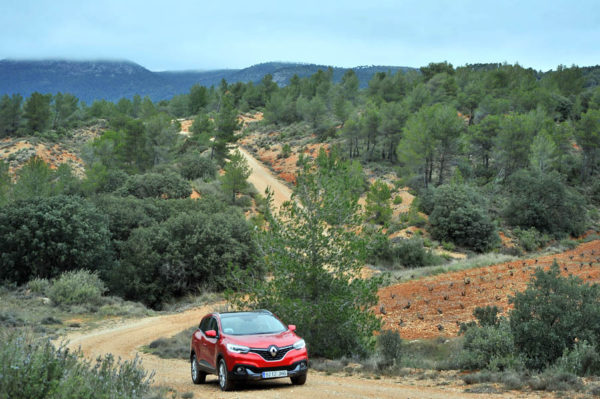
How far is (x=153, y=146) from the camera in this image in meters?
59.8

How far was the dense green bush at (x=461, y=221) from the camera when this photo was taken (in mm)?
42344

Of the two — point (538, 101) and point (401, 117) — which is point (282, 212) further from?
point (538, 101)

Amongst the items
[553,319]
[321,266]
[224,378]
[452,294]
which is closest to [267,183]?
[452,294]

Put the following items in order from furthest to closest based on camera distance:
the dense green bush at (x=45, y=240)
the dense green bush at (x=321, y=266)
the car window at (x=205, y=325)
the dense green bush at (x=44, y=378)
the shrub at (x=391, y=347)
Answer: the dense green bush at (x=45, y=240)
the dense green bush at (x=321, y=266)
the shrub at (x=391, y=347)
the car window at (x=205, y=325)
the dense green bush at (x=44, y=378)

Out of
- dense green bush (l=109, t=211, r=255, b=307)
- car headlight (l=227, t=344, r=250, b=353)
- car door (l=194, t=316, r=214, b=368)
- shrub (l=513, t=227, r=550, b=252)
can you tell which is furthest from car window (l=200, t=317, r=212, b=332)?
shrub (l=513, t=227, r=550, b=252)

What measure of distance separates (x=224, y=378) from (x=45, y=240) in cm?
2383

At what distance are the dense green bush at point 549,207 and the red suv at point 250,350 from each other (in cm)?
4009

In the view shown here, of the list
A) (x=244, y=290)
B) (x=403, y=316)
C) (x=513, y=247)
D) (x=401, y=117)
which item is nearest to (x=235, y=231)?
(x=403, y=316)

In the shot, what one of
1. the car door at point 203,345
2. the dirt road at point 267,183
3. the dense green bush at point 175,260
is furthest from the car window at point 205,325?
the dirt road at point 267,183

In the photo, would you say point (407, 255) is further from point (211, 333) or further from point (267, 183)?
point (211, 333)

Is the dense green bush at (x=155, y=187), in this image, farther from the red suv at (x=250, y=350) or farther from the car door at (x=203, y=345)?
the red suv at (x=250, y=350)

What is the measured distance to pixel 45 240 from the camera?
3045cm

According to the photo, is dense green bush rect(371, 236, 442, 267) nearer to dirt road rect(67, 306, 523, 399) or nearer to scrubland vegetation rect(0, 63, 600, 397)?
scrubland vegetation rect(0, 63, 600, 397)

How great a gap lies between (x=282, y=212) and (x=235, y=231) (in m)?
18.6
